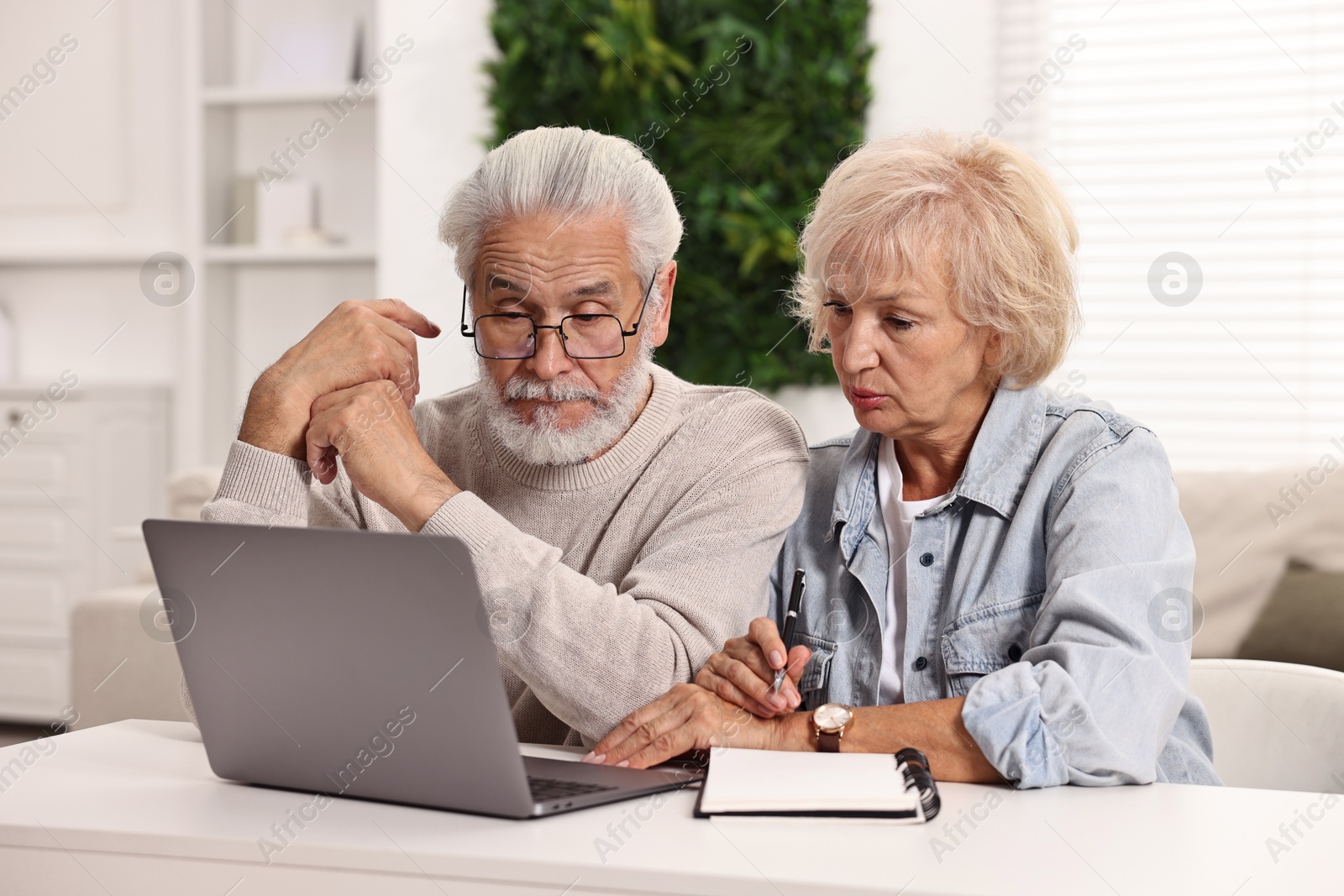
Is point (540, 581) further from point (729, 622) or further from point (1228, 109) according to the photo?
point (1228, 109)

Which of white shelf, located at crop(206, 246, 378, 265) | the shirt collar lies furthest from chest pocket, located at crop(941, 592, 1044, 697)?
white shelf, located at crop(206, 246, 378, 265)

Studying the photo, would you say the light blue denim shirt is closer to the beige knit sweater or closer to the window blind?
the beige knit sweater

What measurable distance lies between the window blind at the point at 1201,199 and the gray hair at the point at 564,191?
2204 mm

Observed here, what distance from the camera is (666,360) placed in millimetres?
3762

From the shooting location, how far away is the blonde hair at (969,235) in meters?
1.48

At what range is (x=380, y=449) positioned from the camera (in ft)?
4.41

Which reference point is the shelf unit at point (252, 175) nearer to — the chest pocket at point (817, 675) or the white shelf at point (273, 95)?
the white shelf at point (273, 95)

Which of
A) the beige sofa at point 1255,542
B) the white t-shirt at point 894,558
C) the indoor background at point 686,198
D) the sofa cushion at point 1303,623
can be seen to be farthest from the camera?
the indoor background at point 686,198

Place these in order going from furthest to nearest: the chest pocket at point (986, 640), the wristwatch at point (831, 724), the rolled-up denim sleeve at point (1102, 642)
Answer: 1. the chest pocket at point (986, 640)
2. the wristwatch at point (831, 724)
3. the rolled-up denim sleeve at point (1102, 642)

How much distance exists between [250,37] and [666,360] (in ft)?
6.68

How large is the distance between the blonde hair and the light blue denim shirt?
4.0 inches

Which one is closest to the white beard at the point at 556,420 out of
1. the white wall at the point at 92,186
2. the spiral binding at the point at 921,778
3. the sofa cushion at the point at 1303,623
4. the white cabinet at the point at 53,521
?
the spiral binding at the point at 921,778

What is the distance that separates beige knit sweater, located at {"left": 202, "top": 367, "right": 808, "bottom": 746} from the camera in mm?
1256

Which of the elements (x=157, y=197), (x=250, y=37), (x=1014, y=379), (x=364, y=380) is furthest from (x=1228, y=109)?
(x=157, y=197)
